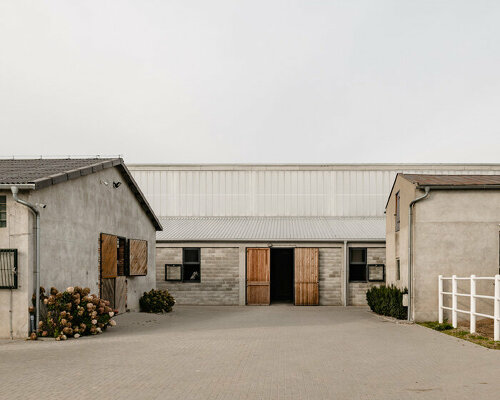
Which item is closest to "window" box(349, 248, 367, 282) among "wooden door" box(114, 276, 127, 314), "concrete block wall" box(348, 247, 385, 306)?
"concrete block wall" box(348, 247, 385, 306)

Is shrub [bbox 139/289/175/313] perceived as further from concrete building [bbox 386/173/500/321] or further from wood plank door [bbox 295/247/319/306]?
concrete building [bbox 386/173/500/321]

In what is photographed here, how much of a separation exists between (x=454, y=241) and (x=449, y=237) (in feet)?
0.57

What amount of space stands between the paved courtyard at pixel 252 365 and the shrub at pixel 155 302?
559 centimetres

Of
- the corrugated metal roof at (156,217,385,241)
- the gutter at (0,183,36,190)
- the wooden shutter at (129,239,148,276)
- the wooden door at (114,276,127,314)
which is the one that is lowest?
the wooden door at (114,276,127,314)

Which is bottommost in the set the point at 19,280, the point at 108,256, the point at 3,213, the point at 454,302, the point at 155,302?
the point at 155,302

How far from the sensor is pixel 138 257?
2075 cm

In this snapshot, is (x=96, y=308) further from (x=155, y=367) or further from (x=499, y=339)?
(x=499, y=339)

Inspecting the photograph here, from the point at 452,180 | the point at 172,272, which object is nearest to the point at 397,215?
the point at 452,180

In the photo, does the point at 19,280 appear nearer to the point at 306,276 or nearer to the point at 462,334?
the point at 462,334

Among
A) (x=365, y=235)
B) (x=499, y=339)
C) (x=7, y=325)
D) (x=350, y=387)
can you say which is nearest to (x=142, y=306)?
(x=7, y=325)

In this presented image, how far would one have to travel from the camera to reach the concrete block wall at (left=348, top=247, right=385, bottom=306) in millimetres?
25719

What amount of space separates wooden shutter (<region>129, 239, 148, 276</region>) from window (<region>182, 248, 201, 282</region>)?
4557 mm

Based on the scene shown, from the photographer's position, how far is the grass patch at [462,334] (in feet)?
39.7

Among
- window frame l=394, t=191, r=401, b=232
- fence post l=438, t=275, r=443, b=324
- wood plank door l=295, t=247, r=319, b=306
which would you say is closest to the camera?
fence post l=438, t=275, r=443, b=324
